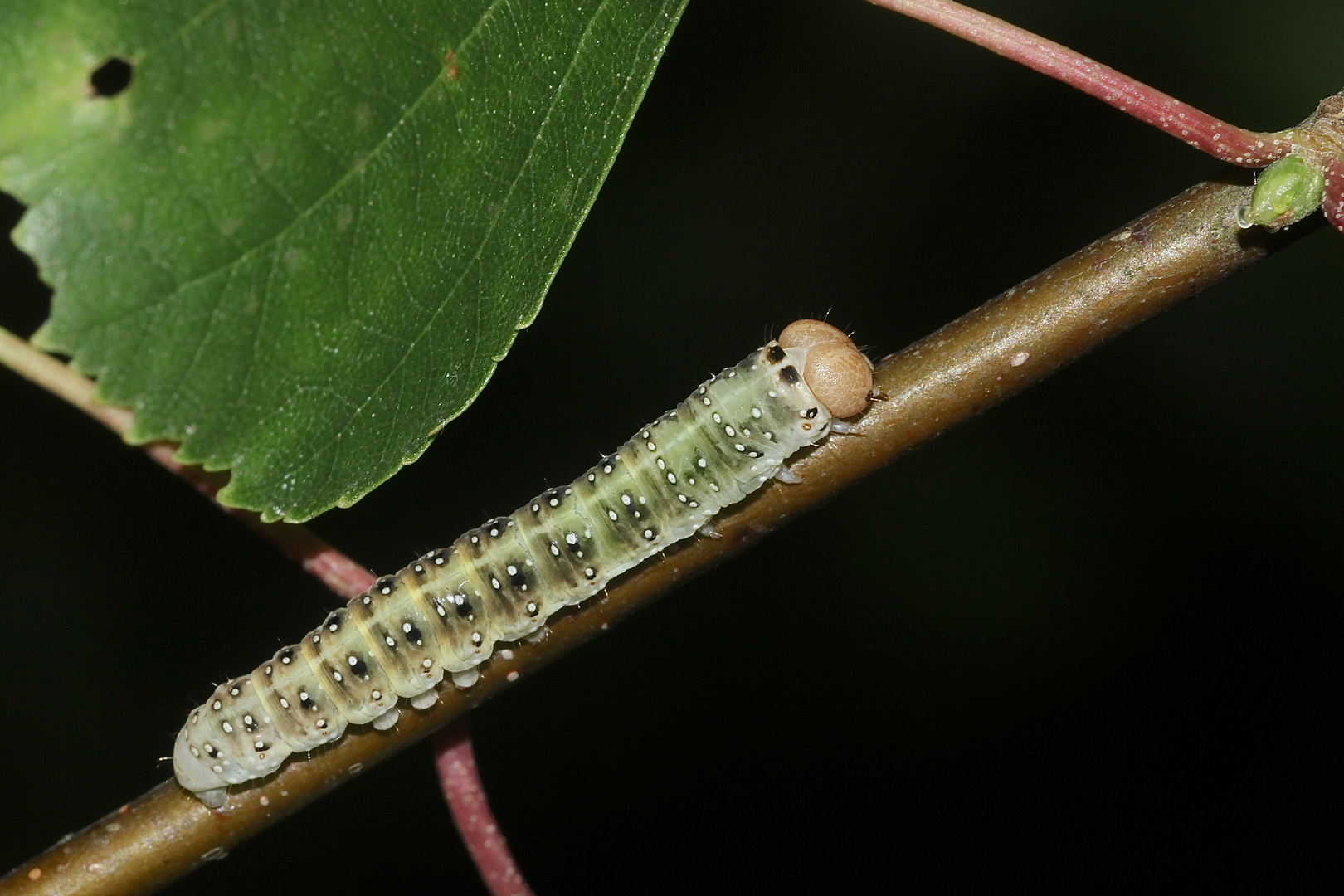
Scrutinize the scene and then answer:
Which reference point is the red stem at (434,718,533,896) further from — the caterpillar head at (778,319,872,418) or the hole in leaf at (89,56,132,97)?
the hole in leaf at (89,56,132,97)

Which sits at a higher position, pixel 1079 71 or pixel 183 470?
pixel 183 470

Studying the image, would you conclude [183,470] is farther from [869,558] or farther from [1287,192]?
[869,558]

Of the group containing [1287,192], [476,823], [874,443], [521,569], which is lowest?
[476,823]

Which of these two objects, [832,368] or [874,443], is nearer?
[874,443]

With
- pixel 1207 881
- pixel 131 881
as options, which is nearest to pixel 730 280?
pixel 1207 881

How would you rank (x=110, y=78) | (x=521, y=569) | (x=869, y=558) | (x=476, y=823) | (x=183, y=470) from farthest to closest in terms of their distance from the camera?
1. (x=869, y=558)
2. (x=521, y=569)
3. (x=476, y=823)
4. (x=183, y=470)
5. (x=110, y=78)

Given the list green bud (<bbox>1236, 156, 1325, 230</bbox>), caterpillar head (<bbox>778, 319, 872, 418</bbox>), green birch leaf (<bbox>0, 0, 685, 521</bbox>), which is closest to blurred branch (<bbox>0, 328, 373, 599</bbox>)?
green birch leaf (<bbox>0, 0, 685, 521</bbox>)

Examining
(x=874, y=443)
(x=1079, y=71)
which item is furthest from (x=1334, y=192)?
(x=874, y=443)
